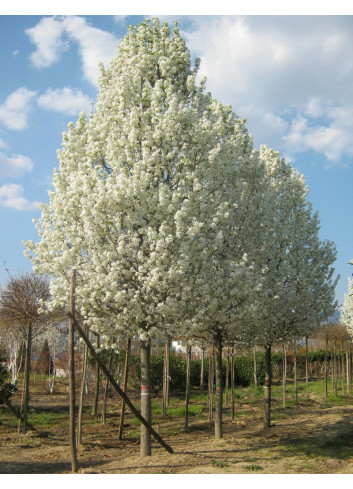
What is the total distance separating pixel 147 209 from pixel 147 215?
0.41 feet

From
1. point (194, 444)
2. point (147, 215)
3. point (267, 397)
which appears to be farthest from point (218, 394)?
point (147, 215)

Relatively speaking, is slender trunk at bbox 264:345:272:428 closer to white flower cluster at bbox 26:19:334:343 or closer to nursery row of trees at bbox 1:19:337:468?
nursery row of trees at bbox 1:19:337:468

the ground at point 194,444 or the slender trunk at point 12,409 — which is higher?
the slender trunk at point 12,409

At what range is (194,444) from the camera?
1208 centimetres

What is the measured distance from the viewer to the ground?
919 cm

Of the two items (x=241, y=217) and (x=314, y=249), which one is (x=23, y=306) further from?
(x=314, y=249)

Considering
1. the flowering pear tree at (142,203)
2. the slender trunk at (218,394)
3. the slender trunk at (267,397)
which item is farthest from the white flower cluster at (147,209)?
the slender trunk at (267,397)

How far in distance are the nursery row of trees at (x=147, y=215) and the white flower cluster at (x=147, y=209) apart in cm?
3

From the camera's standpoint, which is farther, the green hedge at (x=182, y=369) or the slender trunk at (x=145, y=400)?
the green hedge at (x=182, y=369)

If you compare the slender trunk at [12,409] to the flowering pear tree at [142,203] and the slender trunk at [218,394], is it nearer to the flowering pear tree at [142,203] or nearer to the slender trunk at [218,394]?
the flowering pear tree at [142,203]

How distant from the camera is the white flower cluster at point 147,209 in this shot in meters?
9.05

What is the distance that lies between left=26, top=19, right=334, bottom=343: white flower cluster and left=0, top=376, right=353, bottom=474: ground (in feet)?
8.62

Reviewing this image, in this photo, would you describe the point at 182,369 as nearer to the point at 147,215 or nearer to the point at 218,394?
the point at 218,394

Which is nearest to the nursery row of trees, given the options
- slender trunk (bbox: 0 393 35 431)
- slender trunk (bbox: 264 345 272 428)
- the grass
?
the grass
